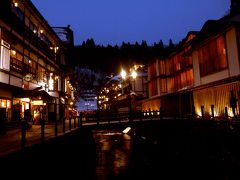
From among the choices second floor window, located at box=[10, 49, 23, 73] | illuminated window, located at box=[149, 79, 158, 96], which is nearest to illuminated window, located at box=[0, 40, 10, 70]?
second floor window, located at box=[10, 49, 23, 73]

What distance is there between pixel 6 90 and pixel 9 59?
8.55 feet

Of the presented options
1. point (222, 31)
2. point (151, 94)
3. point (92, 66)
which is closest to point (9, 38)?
point (222, 31)

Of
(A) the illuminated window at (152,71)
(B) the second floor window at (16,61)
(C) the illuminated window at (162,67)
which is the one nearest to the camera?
(B) the second floor window at (16,61)

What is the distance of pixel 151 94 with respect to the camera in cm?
3512

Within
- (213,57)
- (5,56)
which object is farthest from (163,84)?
(5,56)

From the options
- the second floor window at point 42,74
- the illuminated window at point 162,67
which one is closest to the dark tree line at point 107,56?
the illuminated window at point 162,67

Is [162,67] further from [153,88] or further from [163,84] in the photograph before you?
[153,88]

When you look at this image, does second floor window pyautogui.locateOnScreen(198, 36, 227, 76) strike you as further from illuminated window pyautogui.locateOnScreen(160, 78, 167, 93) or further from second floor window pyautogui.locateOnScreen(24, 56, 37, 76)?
second floor window pyautogui.locateOnScreen(24, 56, 37, 76)

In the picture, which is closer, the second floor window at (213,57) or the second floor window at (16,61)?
the second floor window at (16,61)

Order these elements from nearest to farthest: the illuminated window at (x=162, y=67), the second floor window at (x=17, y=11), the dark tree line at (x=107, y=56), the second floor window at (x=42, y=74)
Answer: the second floor window at (x=17, y=11) < the second floor window at (x=42, y=74) < the illuminated window at (x=162, y=67) < the dark tree line at (x=107, y=56)

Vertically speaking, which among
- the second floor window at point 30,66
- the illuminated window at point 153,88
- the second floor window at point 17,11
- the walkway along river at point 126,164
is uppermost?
the second floor window at point 17,11

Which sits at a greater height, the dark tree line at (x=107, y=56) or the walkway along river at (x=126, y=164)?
the dark tree line at (x=107, y=56)

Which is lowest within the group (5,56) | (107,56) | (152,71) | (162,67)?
(5,56)

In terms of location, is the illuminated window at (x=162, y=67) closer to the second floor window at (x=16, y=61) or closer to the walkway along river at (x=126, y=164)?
the walkway along river at (x=126, y=164)
